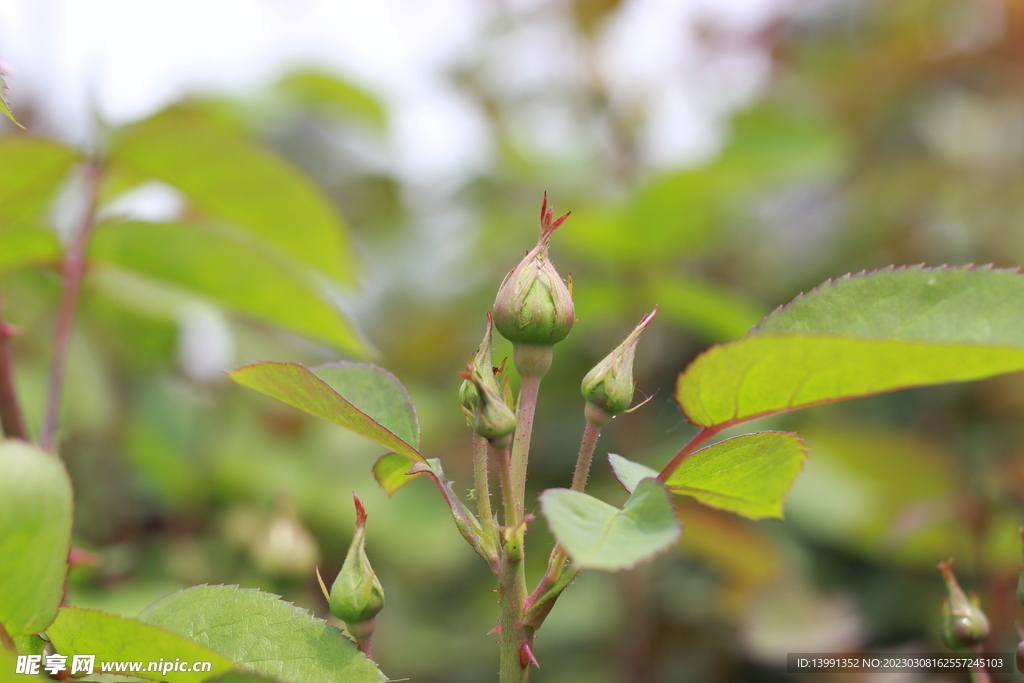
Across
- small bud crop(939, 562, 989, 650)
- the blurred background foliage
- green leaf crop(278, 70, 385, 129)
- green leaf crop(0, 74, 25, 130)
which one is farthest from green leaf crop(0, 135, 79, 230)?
green leaf crop(278, 70, 385, 129)

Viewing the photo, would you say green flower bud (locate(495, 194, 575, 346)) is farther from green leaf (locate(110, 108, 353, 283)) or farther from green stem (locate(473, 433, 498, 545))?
green leaf (locate(110, 108, 353, 283))

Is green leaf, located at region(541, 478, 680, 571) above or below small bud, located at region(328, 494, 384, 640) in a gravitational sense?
above

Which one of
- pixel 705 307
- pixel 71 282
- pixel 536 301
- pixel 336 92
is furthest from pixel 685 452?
pixel 336 92

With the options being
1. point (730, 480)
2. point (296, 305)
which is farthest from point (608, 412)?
point (296, 305)

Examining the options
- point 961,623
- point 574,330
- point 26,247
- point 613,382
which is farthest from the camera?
point 574,330

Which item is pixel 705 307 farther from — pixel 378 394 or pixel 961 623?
pixel 378 394

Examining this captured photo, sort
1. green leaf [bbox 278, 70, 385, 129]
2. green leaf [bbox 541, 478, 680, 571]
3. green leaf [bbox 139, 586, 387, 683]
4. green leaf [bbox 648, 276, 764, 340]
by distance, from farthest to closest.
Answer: green leaf [bbox 278, 70, 385, 129] → green leaf [bbox 648, 276, 764, 340] → green leaf [bbox 139, 586, 387, 683] → green leaf [bbox 541, 478, 680, 571]

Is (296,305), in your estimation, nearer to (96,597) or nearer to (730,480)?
(96,597)
